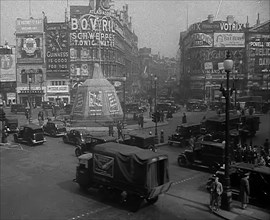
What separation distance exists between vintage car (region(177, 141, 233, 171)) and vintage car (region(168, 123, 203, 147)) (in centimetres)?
594

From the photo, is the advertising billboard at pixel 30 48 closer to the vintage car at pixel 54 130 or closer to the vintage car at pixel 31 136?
the vintage car at pixel 54 130

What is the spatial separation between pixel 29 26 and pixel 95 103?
39.0 meters

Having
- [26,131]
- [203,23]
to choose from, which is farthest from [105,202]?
[203,23]

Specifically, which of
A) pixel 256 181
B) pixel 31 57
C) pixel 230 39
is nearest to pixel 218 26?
pixel 230 39

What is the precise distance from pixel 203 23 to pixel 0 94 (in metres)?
46.8

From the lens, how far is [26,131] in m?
25.9

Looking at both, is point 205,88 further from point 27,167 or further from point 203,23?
point 27,167

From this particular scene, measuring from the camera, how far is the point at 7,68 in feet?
224

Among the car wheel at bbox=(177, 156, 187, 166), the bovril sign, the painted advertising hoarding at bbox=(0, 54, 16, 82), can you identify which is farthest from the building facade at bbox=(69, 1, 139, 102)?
the car wheel at bbox=(177, 156, 187, 166)

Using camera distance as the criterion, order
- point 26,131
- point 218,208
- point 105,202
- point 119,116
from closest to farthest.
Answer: point 218,208 < point 105,202 < point 26,131 < point 119,116

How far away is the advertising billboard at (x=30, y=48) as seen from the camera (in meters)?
67.1

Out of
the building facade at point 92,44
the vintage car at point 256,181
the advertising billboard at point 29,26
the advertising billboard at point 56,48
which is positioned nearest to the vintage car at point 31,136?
the vintage car at point 256,181

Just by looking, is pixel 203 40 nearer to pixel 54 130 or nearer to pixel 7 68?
pixel 7 68

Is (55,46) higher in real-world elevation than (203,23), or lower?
lower
